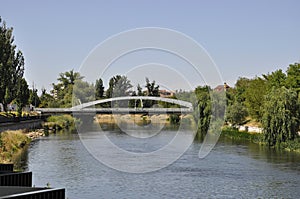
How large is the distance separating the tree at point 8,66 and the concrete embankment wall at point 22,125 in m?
2.29

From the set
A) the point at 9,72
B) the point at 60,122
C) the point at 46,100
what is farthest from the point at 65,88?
the point at 9,72

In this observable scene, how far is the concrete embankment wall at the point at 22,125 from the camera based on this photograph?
112ft

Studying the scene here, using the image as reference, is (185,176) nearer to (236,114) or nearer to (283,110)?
(283,110)

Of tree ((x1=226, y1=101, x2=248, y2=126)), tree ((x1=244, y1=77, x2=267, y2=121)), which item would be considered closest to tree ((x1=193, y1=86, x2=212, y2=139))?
tree ((x1=226, y1=101, x2=248, y2=126))

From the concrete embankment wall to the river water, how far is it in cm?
713

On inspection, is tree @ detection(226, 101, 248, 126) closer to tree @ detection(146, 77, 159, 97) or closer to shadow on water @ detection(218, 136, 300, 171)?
shadow on water @ detection(218, 136, 300, 171)

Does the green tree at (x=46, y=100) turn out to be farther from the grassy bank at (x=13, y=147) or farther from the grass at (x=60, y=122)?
the grassy bank at (x=13, y=147)

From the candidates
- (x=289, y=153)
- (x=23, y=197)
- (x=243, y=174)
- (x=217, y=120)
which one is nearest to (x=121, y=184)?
(x=243, y=174)

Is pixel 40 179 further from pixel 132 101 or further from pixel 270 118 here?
pixel 132 101

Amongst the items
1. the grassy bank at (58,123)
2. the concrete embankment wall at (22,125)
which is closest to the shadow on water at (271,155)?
the concrete embankment wall at (22,125)

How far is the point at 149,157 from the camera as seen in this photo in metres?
26.3

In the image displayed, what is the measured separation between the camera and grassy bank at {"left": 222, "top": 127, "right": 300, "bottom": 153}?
96.1ft

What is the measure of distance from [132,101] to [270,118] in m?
44.9

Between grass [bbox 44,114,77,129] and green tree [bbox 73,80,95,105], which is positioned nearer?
grass [bbox 44,114,77,129]
